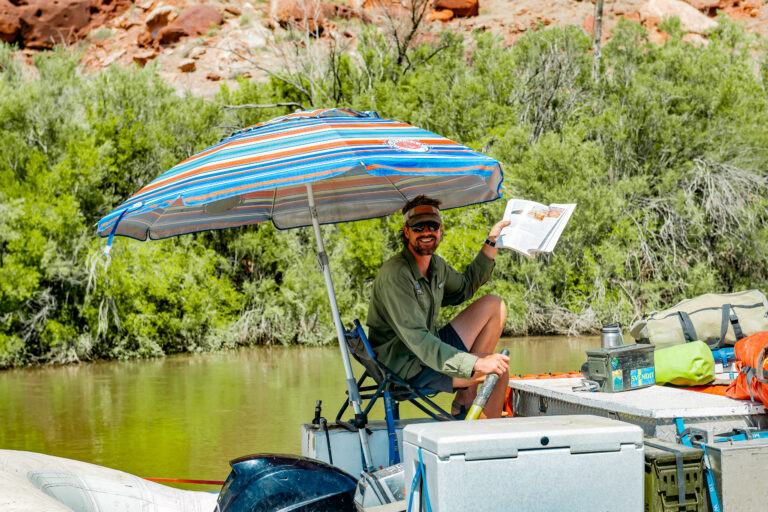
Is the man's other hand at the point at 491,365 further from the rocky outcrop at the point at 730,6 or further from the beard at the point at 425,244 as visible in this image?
the rocky outcrop at the point at 730,6

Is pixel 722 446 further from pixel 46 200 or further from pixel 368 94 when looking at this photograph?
pixel 368 94

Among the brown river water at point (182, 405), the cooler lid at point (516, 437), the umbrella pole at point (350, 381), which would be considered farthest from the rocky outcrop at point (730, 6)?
the cooler lid at point (516, 437)

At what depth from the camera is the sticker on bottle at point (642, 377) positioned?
3.38m

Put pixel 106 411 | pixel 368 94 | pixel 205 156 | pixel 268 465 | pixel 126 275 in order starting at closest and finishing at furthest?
pixel 268 465 < pixel 205 156 < pixel 106 411 < pixel 126 275 < pixel 368 94

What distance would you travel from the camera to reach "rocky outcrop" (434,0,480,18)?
40312mm

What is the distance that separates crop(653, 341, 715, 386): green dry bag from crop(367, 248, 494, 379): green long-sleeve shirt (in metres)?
0.94

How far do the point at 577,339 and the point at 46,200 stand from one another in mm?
9475

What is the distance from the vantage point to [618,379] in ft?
10.9

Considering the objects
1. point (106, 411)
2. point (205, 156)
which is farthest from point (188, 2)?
point (205, 156)

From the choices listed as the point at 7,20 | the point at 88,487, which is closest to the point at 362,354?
the point at 88,487

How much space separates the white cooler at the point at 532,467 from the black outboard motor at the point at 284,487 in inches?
21.6

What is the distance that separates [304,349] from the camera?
47.6 feet

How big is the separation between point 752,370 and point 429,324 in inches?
55.9

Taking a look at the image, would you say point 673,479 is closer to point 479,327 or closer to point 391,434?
point 391,434
